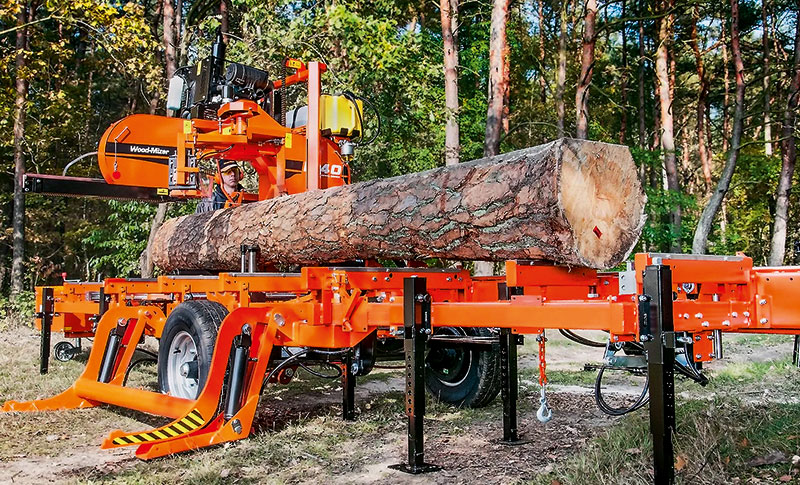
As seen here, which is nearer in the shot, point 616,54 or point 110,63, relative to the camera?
point 110,63

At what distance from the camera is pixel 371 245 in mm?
6039

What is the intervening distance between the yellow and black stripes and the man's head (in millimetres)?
3334

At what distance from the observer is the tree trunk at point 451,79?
14.9m

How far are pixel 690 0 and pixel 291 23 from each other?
12.3 meters

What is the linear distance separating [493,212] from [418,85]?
1151 centimetres

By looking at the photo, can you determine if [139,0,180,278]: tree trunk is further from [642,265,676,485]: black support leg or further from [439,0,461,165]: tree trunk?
[642,265,676,485]: black support leg

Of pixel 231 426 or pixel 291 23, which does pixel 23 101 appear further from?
pixel 231 426

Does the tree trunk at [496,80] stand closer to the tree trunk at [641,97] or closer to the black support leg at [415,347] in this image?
the black support leg at [415,347]

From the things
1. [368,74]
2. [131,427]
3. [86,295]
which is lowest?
[131,427]

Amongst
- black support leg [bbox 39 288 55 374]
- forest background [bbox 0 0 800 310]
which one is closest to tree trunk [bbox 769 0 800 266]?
forest background [bbox 0 0 800 310]

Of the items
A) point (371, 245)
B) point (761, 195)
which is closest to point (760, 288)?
point (371, 245)

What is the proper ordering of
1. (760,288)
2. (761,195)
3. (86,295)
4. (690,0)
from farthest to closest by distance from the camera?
(761,195) → (690,0) → (86,295) → (760,288)

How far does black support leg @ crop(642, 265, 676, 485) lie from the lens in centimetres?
378

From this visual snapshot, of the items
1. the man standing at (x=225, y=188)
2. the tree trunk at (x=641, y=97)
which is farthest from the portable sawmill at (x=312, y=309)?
the tree trunk at (x=641, y=97)
